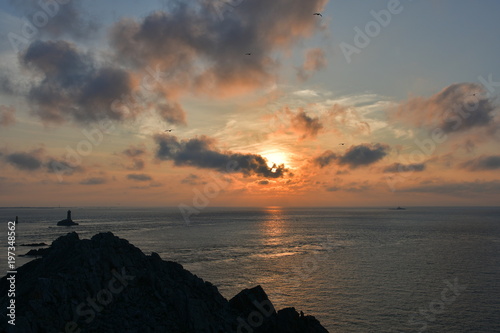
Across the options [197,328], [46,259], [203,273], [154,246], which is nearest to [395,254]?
[203,273]

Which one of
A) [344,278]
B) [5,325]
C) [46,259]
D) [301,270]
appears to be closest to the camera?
[5,325]

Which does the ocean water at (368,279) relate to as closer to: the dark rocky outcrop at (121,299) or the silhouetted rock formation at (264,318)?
the silhouetted rock formation at (264,318)

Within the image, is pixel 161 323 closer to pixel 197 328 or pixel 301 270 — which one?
pixel 197 328

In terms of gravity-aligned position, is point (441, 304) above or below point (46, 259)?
below

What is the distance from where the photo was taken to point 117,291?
30594 mm

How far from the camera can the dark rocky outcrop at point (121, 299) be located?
26953mm

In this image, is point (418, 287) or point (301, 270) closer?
point (418, 287)

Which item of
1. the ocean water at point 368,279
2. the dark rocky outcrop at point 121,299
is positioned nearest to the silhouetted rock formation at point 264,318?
the dark rocky outcrop at point 121,299

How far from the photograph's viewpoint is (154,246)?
110m

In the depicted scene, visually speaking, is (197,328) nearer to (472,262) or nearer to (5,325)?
(5,325)

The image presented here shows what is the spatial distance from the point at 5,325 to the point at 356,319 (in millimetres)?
38099

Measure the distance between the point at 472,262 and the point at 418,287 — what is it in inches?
1317

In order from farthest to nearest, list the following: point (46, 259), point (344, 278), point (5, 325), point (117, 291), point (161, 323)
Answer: point (344, 278), point (46, 259), point (117, 291), point (161, 323), point (5, 325)

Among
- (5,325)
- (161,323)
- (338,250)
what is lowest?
(338,250)
